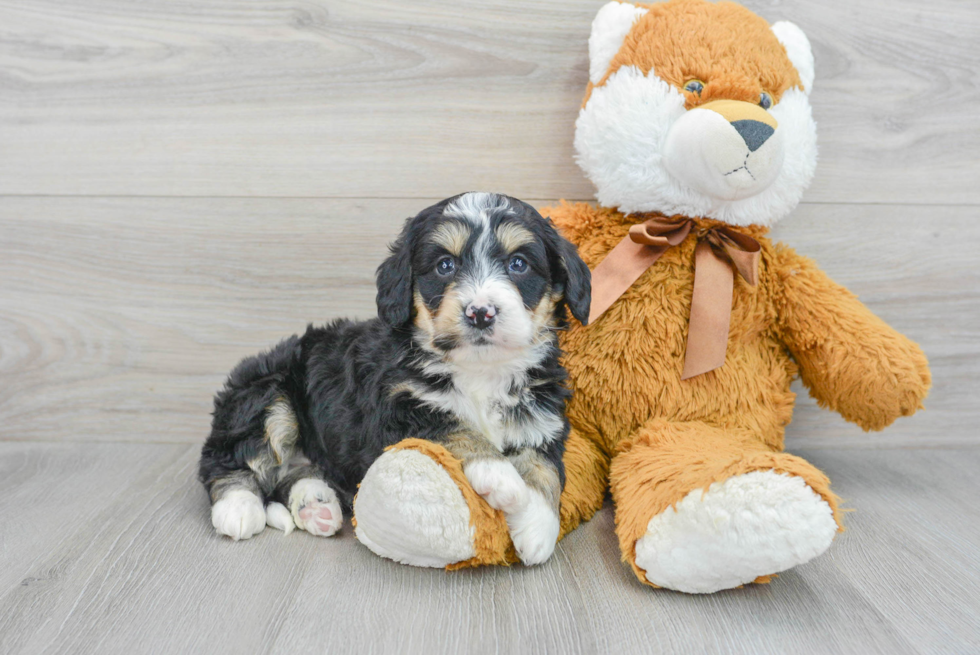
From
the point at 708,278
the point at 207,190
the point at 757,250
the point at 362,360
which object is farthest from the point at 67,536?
the point at 757,250

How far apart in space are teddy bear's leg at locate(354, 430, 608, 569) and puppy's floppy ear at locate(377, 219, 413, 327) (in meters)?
0.28

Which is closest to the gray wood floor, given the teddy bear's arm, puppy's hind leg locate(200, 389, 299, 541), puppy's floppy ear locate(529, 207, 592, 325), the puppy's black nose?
puppy's hind leg locate(200, 389, 299, 541)

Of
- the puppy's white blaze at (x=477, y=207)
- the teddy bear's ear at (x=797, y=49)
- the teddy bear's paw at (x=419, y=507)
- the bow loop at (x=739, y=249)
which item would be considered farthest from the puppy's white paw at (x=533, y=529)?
the teddy bear's ear at (x=797, y=49)

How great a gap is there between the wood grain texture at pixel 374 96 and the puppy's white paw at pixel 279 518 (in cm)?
100

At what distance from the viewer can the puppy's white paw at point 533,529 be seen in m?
1.52

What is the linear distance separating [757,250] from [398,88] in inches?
46.6

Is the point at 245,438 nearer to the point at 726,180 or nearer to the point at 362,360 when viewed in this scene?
the point at 362,360

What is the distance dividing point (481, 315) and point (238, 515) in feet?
2.76

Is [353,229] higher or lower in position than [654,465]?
higher

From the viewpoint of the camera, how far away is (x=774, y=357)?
6.56 feet

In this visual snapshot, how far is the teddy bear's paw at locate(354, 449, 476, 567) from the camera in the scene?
1447 millimetres

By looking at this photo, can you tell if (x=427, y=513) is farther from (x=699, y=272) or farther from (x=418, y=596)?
(x=699, y=272)

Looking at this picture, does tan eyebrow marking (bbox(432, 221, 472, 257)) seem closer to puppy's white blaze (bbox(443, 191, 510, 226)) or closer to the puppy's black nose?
puppy's white blaze (bbox(443, 191, 510, 226))

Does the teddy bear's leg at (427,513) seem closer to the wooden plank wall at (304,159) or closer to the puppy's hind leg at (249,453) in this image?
the puppy's hind leg at (249,453)
